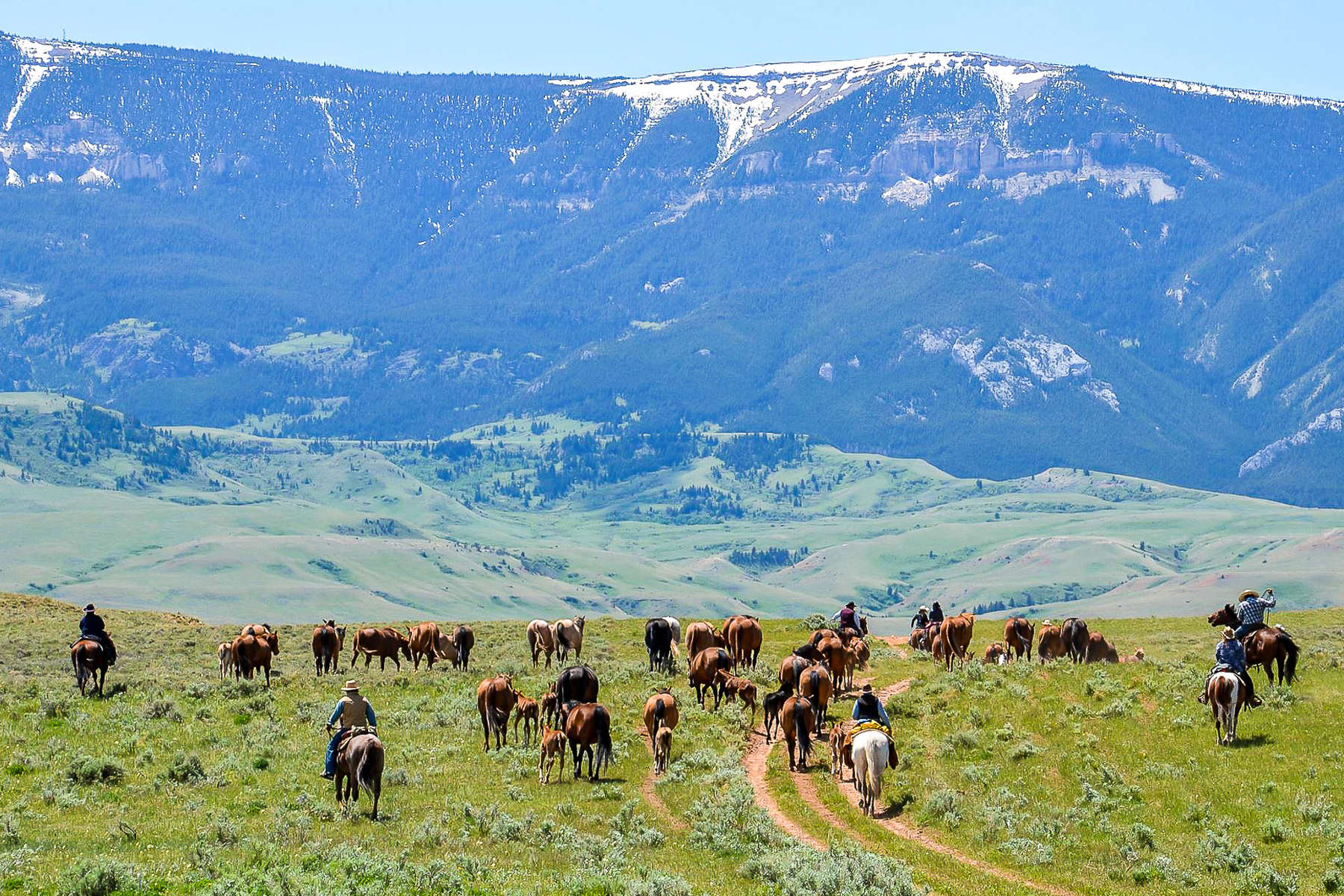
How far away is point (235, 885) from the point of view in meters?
24.3

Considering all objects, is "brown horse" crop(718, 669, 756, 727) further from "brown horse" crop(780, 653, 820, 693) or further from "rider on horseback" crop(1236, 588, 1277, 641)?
"rider on horseback" crop(1236, 588, 1277, 641)

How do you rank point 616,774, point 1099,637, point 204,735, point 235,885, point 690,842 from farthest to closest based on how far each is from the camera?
point 1099,637, point 204,735, point 616,774, point 690,842, point 235,885

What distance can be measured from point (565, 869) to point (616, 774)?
944cm

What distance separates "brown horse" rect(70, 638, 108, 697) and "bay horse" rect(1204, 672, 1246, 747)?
32039 millimetres

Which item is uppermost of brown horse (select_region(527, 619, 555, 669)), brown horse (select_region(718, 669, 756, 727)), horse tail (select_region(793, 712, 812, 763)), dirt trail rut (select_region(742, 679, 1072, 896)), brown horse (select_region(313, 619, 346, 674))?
brown horse (select_region(527, 619, 555, 669))

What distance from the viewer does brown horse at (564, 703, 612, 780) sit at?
3712 centimetres

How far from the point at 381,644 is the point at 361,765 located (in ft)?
95.1

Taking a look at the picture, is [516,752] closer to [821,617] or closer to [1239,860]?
[1239,860]

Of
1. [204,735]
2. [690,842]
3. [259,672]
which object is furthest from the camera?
[259,672]

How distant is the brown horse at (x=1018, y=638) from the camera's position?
6081cm

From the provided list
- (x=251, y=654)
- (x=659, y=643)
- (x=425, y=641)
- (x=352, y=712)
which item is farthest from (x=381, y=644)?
(x=352, y=712)

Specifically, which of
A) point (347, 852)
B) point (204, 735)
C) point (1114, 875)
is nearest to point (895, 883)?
point (1114, 875)

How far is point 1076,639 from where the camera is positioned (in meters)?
59.2

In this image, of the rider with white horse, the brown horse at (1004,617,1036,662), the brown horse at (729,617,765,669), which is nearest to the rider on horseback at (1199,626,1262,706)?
the rider with white horse
